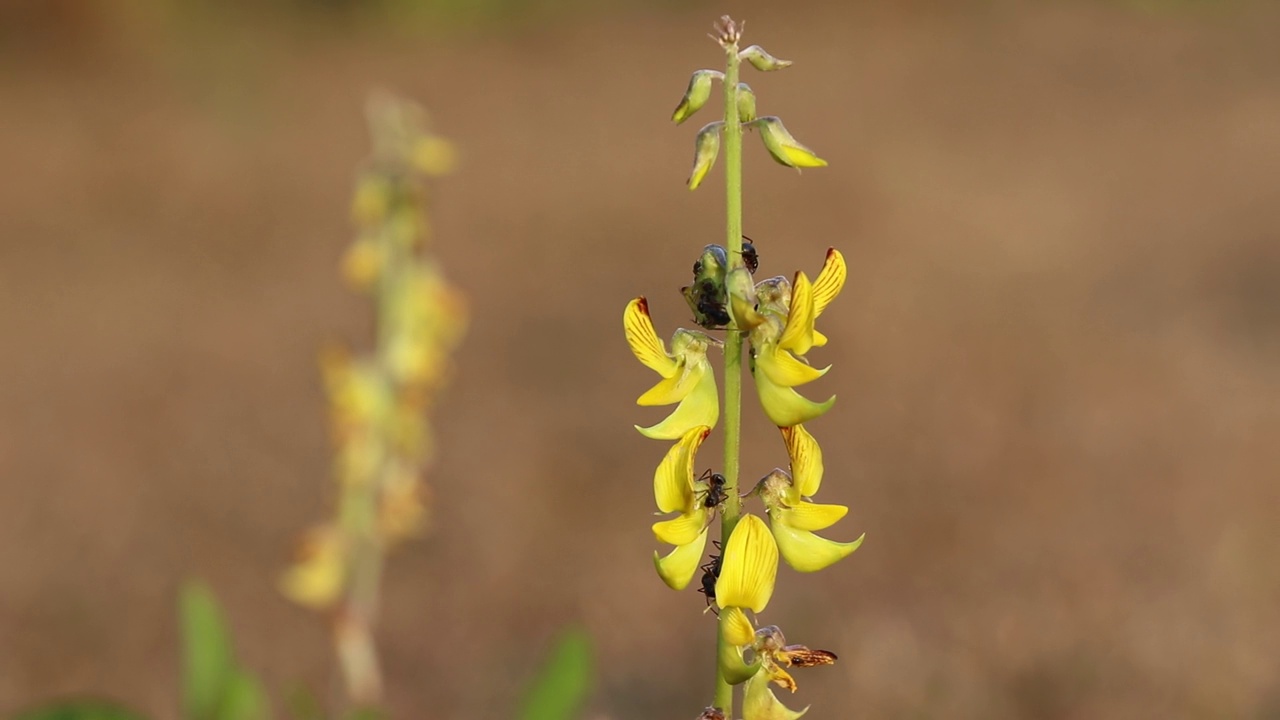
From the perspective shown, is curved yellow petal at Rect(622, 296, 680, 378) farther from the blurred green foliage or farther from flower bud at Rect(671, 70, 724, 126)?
the blurred green foliage

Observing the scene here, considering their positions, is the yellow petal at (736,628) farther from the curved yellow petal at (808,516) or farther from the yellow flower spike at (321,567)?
the yellow flower spike at (321,567)

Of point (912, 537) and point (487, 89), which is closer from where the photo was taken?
point (912, 537)

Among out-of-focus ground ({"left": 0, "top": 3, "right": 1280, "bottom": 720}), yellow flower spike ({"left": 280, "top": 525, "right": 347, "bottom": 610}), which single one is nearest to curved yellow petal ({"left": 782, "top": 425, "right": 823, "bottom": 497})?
yellow flower spike ({"left": 280, "top": 525, "right": 347, "bottom": 610})

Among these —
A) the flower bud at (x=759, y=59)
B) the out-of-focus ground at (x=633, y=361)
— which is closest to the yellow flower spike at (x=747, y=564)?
the flower bud at (x=759, y=59)

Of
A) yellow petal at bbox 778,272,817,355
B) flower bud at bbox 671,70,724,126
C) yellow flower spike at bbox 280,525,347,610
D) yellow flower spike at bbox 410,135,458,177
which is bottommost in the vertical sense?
yellow petal at bbox 778,272,817,355

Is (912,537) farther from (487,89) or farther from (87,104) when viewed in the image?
(87,104)

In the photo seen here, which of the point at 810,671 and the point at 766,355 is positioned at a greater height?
the point at 810,671

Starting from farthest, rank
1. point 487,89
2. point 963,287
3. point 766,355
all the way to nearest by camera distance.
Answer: point 487,89
point 963,287
point 766,355

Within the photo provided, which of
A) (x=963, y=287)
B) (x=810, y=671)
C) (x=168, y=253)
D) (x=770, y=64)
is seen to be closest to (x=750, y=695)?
(x=770, y=64)
